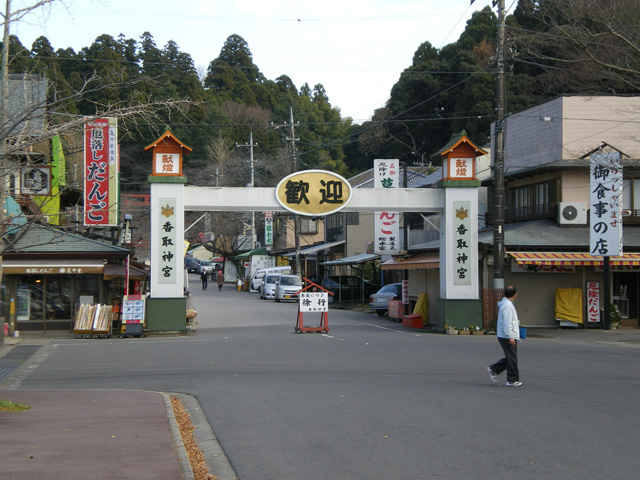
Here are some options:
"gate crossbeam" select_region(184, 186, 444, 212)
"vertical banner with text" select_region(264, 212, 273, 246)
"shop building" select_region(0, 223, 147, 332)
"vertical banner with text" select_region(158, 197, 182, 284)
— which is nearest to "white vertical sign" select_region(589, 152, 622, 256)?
"gate crossbeam" select_region(184, 186, 444, 212)

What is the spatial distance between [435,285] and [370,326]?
377cm

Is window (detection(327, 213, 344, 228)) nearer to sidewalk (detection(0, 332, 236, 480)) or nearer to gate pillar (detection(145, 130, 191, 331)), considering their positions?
gate pillar (detection(145, 130, 191, 331))

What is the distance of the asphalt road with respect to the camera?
6.85 metres

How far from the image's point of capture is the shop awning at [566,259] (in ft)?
77.0

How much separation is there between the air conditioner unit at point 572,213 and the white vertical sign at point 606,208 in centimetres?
301

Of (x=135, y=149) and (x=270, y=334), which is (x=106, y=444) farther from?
(x=135, y=149)

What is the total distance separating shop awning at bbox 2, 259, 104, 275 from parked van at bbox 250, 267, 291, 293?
89.6 feet

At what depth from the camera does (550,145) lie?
26984 mm

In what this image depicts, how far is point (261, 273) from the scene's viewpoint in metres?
53.5

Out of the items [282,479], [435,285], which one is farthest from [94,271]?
[282,479]

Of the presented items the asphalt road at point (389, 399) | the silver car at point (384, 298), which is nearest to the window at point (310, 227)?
the silver car at point (384, 298)

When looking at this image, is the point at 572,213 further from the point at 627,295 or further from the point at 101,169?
the point at 101,169

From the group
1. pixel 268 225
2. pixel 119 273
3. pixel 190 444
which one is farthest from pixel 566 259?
pixel 268 225

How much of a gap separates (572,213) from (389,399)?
725 inches
